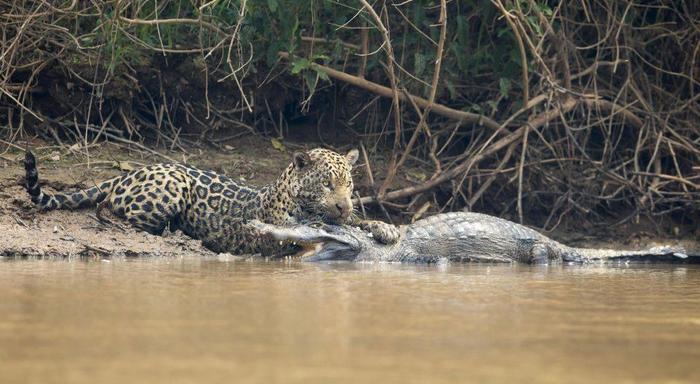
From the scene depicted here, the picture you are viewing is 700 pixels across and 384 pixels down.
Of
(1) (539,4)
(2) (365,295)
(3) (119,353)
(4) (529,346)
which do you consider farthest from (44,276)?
(1) (539,4)

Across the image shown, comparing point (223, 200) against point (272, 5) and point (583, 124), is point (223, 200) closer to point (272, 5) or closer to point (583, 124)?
point (272, 5)

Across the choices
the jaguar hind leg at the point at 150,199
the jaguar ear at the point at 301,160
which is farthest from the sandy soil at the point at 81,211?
the jaguar ear at the point at 301,160

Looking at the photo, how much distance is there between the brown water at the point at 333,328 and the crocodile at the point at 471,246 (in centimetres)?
199

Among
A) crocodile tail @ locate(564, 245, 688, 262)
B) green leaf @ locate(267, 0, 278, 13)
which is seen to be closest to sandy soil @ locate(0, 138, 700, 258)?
crocodile tail @ locate(564, 245, 688, 262)

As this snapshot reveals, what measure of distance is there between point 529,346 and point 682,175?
22.6 ft

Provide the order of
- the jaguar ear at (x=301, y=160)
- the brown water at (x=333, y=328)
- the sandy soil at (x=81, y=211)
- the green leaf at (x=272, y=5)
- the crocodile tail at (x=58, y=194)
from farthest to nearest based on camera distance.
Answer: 1. the jaguar ear at (x=301, y=160)
2. the green leaf at (x=272, y=5)
3. the crocodile tail at (x=58, y=194)
4. the sandy soil at (x=81, y=211)
5. the brown water at (x=333, y=328)

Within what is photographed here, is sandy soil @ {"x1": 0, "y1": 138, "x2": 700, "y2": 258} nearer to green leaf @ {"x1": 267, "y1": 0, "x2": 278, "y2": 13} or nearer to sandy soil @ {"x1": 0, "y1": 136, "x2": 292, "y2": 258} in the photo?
sandy soil @ {"x1": 0, "y1": 136, "x2": 292, "y2": 258}

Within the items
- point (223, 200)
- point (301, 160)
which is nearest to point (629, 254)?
point (301, 160)

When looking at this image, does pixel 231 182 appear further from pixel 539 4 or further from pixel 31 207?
pixel 539 4

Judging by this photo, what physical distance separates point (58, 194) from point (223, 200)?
4.00ft

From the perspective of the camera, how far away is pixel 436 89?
30.1ft

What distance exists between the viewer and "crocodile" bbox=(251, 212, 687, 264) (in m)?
8.12

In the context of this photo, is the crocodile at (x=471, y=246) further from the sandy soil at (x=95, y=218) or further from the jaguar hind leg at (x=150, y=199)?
the jaguar hind leg at (x=150, y=199)

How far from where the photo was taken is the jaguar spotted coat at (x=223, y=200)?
26.8ft
